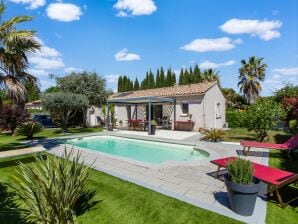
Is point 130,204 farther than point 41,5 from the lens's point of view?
No

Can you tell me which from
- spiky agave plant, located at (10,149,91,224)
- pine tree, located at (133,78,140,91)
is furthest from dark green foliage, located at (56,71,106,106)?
spiky agave plant, located at (10,149,91,224)

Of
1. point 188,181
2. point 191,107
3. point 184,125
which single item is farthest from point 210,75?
point 188,181

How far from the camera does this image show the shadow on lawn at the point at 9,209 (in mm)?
4777

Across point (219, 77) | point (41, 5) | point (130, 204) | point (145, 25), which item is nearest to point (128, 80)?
point (219, 77)

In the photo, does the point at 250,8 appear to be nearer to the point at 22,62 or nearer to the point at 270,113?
the point at 270,113

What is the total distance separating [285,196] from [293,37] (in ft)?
44.1

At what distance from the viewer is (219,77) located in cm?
4225

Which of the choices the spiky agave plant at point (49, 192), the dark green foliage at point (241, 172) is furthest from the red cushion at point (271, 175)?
the spiky agave plant at point (49, 192)

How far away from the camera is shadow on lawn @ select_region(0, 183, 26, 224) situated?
4777 millimetres

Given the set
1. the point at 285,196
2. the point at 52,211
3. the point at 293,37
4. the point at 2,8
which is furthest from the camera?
the point at 293,37

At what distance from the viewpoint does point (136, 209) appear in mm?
5211

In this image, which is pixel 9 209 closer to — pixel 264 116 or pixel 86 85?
pixel 264 116

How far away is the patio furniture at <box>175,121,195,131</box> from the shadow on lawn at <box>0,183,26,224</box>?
17317 millimetres

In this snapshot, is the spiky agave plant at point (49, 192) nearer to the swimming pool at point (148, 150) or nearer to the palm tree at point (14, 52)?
the swimming pool at point (148, 150)
